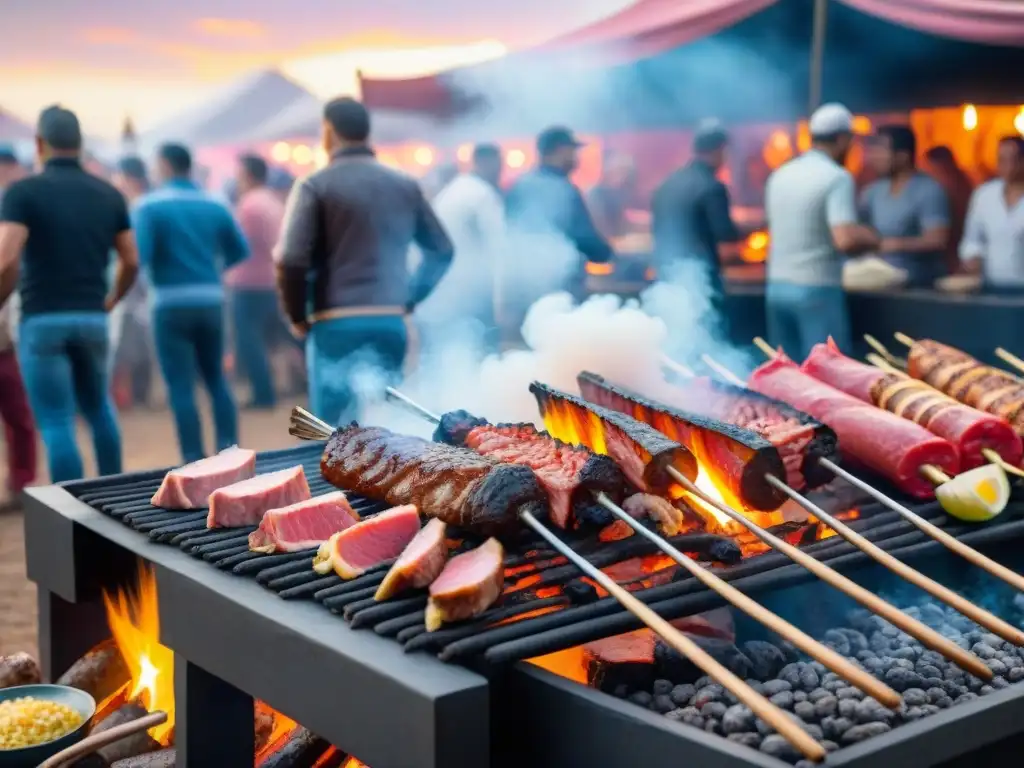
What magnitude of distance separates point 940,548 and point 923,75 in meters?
8.51

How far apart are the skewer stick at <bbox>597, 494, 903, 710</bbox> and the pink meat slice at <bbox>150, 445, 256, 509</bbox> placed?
1.33 metres

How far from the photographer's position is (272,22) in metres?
29.9

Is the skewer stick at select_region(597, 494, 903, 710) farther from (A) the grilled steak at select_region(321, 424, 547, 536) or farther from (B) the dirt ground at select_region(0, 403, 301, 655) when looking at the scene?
(B) the dirt ground at select_region(0, 403, 301, 655)

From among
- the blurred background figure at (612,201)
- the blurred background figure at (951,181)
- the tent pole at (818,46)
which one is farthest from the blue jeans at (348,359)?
the blurred background figure at (612,201)

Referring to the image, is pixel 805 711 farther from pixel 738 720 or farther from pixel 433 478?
pixel 433 478

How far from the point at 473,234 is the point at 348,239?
246 cm

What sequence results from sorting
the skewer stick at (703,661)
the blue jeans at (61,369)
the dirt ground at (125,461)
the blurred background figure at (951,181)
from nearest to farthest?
the skewer stick at (703,661) < the dirt ground at (125,461) < the blue jeans at (61,369) < the blurred background figure at (951,181)

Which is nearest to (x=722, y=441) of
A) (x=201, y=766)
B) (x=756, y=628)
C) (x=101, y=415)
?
(x=756, y=628)

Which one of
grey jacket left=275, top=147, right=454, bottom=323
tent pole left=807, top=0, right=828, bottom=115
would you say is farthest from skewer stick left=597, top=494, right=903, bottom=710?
tent pole left=807, top=0, right=828, bottom=115

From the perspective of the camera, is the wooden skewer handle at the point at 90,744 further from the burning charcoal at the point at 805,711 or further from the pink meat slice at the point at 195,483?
the burning charcoal at the point at 805,711

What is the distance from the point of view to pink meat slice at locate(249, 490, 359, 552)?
2934 mm

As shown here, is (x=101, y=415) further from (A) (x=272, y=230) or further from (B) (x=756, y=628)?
(B) (x=756, y=628)

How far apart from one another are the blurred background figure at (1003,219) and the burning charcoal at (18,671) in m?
6.50

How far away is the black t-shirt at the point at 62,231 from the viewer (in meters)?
6.15
